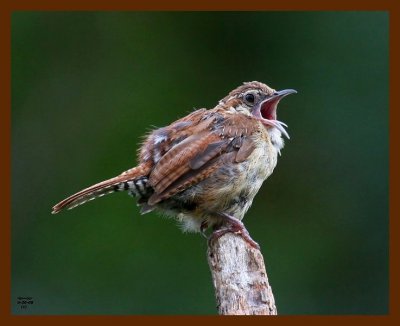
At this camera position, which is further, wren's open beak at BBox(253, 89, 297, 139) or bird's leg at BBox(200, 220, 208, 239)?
wren's open beak at BBox(253, 89, 297, 139)

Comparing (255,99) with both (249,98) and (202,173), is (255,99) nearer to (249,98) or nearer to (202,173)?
(249,98)

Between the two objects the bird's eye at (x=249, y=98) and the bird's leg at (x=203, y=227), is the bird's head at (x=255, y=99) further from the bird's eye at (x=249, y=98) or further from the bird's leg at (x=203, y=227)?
the bird's leg at (x=203, y=227)

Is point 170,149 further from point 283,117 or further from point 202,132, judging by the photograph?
point 283,117

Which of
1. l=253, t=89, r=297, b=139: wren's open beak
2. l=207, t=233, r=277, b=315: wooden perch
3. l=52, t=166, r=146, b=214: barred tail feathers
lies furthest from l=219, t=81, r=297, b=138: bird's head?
l=207, t=233, r=277, b=315: wooden perch

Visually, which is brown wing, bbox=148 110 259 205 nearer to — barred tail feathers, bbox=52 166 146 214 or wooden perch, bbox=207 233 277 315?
barred tail feathers, bbox=52 166 146 214

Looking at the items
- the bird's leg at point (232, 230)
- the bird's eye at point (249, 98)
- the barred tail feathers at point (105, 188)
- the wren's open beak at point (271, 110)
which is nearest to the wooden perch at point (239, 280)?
the bird's leg at point (232, 230)

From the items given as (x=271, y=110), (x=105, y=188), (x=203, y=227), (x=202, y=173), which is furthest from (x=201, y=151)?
(x=271, y=110)

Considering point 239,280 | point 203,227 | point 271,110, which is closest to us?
point 239,280

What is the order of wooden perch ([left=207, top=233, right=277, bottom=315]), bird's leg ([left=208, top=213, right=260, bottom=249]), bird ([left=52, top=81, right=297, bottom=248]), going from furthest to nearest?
bird ([left=52, top=81, right=297, bottom=248]) < bird's leg ([left=208, top=213, right=260, bottom=249]) < wooden perch ([left=207, top=233, right=277, bottom=315])
